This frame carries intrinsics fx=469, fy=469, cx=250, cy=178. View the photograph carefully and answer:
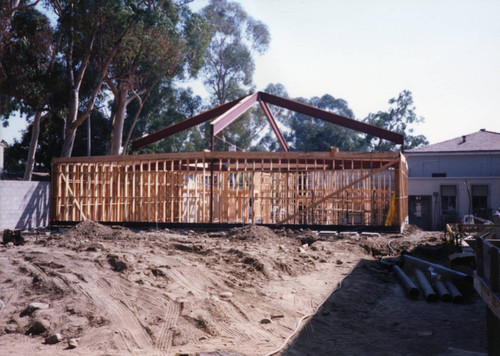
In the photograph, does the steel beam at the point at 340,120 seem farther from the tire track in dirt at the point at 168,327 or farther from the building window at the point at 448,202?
the tire track in dirt at the point at 168,327

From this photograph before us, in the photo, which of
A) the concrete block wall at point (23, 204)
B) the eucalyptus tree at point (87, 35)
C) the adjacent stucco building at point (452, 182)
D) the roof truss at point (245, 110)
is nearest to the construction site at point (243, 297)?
the concrete block wall at point (23, 204)

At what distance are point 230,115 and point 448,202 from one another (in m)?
17.6

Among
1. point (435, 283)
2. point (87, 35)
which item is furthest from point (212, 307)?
point (87, 35)

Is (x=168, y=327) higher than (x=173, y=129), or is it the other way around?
(x=173, y=129)

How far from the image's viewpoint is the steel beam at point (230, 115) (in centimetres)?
1811

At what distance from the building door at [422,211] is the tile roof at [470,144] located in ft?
12.4

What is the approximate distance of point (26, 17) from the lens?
68.2 feet

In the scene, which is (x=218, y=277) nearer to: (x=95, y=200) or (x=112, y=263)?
(x=112, y=263)

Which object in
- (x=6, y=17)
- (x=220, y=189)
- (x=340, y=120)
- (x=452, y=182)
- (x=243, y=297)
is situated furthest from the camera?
(x=452, y=182)

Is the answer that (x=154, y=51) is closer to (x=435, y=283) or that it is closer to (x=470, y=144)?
(x=435, y=283)

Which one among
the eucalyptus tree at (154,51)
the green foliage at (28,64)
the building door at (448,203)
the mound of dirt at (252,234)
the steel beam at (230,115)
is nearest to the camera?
the mound of dirt at (252,234)

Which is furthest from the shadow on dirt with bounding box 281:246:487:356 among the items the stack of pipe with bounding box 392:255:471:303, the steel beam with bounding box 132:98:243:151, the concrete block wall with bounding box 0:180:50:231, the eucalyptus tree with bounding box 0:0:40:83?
the eucalyptus tree with bounding box 0:0:40:83

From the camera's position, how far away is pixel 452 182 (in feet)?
98.3

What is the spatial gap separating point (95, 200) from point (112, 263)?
1062cm
